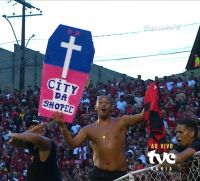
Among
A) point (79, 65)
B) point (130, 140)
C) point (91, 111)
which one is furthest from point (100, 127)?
point (91, 111)

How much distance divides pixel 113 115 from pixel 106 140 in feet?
31.6

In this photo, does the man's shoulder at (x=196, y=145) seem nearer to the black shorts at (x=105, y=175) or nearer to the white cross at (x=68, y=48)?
the black shorts at (x=105, y=175)

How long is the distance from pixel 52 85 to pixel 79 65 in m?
0.32

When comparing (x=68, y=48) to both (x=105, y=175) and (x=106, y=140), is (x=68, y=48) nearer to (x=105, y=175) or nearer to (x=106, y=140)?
(x=106, y=140)

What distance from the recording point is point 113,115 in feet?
51.2

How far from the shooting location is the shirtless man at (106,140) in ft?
19.4

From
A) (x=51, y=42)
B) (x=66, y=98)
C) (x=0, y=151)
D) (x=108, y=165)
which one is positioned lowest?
(x=0, y=151)

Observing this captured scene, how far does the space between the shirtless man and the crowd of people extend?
5087 millimetres

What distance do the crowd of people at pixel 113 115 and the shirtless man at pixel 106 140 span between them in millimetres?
5087

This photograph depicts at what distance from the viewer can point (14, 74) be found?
Result: 3189cm

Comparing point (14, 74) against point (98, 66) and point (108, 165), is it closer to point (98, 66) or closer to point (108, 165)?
point (98, 66)

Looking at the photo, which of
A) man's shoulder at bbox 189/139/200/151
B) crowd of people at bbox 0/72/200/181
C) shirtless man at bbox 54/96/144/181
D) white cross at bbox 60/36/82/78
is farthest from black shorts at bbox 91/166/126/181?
crowd of people at bbox 0/72/200/181

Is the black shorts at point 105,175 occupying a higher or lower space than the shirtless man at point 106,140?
lower

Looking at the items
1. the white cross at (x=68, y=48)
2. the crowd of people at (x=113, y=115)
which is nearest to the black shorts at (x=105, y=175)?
the white cross at (x=68, y=48)
